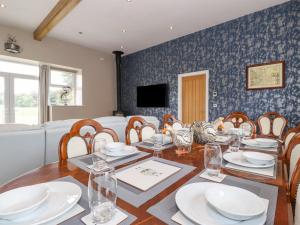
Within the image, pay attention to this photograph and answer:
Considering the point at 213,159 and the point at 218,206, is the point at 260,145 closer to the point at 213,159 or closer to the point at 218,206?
the point at 213,159

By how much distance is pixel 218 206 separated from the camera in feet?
1.71

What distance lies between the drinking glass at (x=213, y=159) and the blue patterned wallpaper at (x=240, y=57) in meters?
3.24

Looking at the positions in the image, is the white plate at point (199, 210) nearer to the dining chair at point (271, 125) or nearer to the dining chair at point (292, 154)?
the dining chair at point (292, 154)

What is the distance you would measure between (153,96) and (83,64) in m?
2.47

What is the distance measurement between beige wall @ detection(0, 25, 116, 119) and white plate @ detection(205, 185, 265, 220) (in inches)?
203

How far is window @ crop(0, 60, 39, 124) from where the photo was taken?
15.0 feet

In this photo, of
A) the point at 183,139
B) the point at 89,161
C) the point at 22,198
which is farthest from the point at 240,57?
the point at 22,198

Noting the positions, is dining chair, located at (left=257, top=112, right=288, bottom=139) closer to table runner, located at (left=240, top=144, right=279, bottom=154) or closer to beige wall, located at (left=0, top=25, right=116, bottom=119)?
table runner, located at (left=240, top=144, right=279, bottom=154)

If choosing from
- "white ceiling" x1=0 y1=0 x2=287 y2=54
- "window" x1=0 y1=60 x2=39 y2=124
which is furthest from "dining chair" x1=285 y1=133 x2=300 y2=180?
"window" x1=0 y1=60 x2=39 y2=124

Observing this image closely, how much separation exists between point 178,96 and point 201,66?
1.00 m

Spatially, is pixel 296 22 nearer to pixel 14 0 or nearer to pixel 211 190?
pixel 211 190

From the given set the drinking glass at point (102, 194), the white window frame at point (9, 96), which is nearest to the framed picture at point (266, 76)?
the drinking glass at point (102, 194)

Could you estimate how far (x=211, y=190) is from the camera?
0.62 m

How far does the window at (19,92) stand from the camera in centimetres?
457
